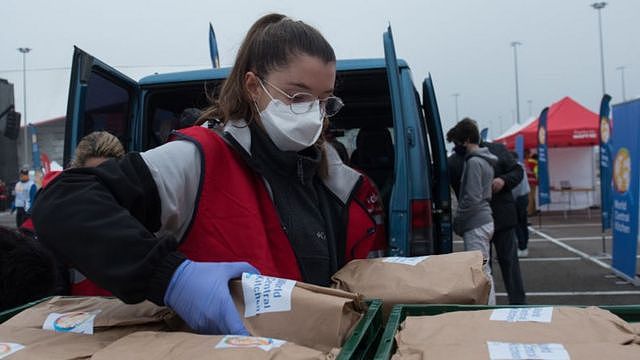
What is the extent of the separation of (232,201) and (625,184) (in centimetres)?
687

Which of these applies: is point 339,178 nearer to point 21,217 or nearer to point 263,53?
point 263,53

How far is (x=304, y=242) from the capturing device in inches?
61.2

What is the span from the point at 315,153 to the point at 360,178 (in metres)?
0.20

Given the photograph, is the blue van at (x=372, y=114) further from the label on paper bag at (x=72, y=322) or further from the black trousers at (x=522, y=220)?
the black trousers at (x=522, y=220)

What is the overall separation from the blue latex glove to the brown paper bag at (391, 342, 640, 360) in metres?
0.33

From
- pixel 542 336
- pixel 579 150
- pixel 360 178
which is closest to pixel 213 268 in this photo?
pixel 542 336

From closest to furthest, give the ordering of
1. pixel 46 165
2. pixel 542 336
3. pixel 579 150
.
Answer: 1. pixel 542 336
2. pixel 46 165
3. pixel 579 150

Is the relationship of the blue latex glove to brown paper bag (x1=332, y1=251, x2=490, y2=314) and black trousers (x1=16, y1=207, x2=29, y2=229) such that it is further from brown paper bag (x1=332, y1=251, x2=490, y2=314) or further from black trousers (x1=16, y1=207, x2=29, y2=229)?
black trousers (x1=16, y1=207, x2=29, y2=229)

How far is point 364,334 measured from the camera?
1126 millimetres

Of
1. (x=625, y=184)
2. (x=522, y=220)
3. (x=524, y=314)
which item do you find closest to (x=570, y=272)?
(x=522, y=220)

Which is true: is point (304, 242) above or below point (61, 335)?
above

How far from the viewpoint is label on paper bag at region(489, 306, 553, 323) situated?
112 cm

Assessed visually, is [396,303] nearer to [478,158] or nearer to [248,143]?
[248,143]

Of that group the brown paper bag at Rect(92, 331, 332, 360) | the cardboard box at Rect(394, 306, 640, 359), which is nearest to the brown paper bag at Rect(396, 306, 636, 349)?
the cardboard box at Rect(394, 306, 640, 359)
